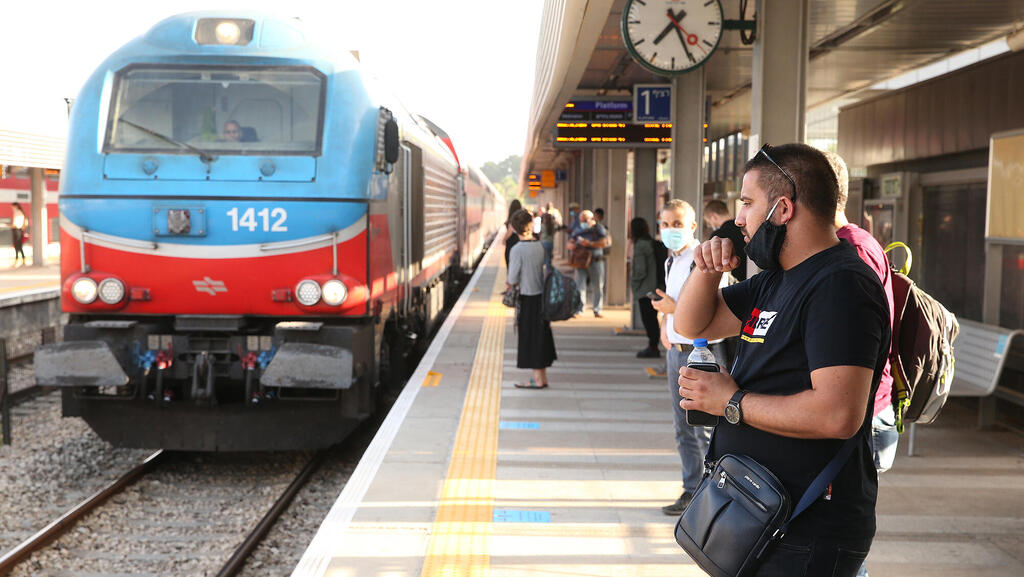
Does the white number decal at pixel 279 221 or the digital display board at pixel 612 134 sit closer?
the white number decal at pixel 279 221

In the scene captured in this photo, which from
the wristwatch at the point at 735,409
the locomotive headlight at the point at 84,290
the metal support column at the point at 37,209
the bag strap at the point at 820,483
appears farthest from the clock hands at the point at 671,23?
the metal support column at the point at 37,209

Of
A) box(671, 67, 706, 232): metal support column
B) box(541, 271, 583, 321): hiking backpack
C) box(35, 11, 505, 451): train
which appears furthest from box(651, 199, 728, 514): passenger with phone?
box(671, 67, 706, 232): metal support column

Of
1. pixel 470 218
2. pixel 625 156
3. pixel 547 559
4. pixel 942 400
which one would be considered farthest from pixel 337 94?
pixel 470 218

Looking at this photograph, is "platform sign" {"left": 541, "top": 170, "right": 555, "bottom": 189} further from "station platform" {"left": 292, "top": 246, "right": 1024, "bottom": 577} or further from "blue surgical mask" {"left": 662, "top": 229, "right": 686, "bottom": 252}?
"blue surgical mask" {"left": 662, "top": 229, "right": 686, "bottom": 252}

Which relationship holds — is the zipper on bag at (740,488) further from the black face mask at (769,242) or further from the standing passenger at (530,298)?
the standing passenger at (530,298)

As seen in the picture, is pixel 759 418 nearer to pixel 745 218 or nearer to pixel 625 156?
pixel 745 218

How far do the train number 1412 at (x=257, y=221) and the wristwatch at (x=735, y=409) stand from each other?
16.1ft

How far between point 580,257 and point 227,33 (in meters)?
8.54

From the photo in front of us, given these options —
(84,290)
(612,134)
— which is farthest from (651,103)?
(84,290)

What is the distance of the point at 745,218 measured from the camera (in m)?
2.48

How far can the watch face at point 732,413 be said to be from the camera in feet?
7.79

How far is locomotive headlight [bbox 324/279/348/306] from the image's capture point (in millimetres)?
6773

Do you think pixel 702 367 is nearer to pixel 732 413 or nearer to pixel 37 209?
pixel 732 413

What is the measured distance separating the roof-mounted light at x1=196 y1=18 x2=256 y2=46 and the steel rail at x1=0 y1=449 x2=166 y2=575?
3.27 m
